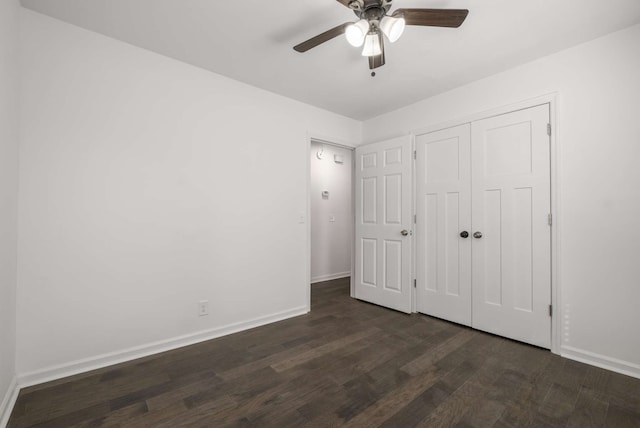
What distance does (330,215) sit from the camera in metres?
5.18

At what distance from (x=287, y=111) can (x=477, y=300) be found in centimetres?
287

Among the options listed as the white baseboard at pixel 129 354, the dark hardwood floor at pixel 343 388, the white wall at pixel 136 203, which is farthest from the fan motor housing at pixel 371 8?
the white baseboard at pixel 129 354

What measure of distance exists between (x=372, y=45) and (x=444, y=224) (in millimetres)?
2083

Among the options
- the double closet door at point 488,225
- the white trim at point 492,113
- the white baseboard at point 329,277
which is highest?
the white trim at point 492,113

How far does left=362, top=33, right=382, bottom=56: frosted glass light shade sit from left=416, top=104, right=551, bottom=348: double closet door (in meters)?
1.62

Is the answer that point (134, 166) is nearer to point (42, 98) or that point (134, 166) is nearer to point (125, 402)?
point (42, 98)

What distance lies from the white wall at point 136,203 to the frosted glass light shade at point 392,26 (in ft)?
5.81

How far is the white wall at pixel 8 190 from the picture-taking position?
62.1 inches

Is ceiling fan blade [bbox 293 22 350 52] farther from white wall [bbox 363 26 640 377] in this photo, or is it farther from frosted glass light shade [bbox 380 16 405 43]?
white wall [bbox 363 26 640 377]

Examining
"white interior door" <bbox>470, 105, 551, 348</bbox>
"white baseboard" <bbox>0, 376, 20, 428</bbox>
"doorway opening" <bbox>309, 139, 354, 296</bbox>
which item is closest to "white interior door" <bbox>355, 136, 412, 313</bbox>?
"white interior door" <bbox>470, 105, 551, 348</bbox>

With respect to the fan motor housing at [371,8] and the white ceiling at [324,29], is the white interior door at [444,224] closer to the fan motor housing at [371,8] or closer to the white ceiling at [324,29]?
the white ceiling at [324,29]

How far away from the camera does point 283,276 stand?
3.27m

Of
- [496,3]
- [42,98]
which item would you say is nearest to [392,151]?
[496,3]

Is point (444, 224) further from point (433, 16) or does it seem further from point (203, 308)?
point (203, 308)
